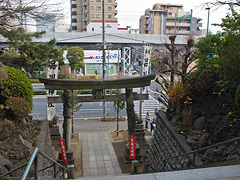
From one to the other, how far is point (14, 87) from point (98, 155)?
583cm

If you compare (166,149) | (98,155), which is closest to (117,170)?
(98,155)

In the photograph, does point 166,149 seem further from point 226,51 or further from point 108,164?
point 226,51

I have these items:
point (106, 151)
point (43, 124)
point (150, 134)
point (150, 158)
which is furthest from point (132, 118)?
point (150, 134)

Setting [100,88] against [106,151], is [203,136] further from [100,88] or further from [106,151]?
[106,151]

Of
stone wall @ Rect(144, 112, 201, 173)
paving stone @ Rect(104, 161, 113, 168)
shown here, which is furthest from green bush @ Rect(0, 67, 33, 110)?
stone wall @ Rect(144, 112, 201, 173)

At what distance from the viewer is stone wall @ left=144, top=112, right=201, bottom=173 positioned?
6978mm

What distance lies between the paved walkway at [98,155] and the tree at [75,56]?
16.7 meters

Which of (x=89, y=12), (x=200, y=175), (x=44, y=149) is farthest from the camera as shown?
(x=89, y=12)

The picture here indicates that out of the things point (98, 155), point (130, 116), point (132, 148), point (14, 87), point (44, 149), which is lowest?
point (98, 155)

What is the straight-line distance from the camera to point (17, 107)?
27.1ft

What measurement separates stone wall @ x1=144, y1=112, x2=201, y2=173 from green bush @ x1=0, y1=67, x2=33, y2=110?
5080mm

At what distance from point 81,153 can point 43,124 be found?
3015 millimetres

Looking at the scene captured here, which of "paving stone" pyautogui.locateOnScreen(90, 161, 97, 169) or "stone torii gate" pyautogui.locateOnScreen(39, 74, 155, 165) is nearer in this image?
"stone torii gate" pyautogui.locateOnScreen(39, 74, 155, 165)

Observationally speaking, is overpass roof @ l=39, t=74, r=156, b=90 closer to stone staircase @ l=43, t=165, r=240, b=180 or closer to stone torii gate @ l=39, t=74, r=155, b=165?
stone torii gate @ l=39, t=74, r=155, b=165
